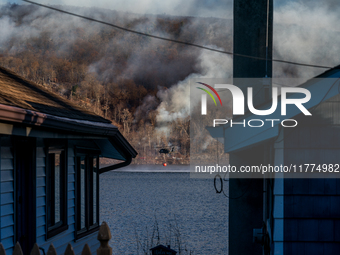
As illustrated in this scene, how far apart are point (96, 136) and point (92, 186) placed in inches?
86.4

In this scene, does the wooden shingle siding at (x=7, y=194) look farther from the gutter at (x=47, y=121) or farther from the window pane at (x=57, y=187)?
the window pane at (x=57, y=187)

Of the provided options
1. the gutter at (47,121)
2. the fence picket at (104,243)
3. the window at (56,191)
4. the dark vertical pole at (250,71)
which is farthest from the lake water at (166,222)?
the fence picket at (104,243)

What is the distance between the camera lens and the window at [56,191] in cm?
621

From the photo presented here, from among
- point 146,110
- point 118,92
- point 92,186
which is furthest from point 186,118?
point 92,186

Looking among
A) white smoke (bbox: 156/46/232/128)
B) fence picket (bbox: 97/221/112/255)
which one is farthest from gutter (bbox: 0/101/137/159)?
white smoke (bbox: 156/46/232/128)

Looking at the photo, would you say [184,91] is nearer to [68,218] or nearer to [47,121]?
[68,218]

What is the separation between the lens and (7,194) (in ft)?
16.6

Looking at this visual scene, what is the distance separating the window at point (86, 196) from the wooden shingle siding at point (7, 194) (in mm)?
2292

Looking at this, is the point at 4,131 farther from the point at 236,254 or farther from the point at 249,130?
the point at 236,254

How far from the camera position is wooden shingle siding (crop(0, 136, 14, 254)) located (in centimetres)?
494

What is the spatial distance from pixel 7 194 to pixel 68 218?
1950 millimetres

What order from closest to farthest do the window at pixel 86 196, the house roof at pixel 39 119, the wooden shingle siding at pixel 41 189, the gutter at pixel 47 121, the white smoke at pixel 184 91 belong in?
the gutter at pixel 47 121, the house roof at pixel 39 119, the wooden shingle siding at pixel 41 189, the window at pixel 86 196, the white smoke at pixel 184 91

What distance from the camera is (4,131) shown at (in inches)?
167

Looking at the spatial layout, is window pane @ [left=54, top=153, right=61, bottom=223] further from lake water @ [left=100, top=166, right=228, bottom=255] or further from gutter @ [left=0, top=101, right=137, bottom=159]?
lake water @ [left=100, top=166, right=228, bottom=255]
